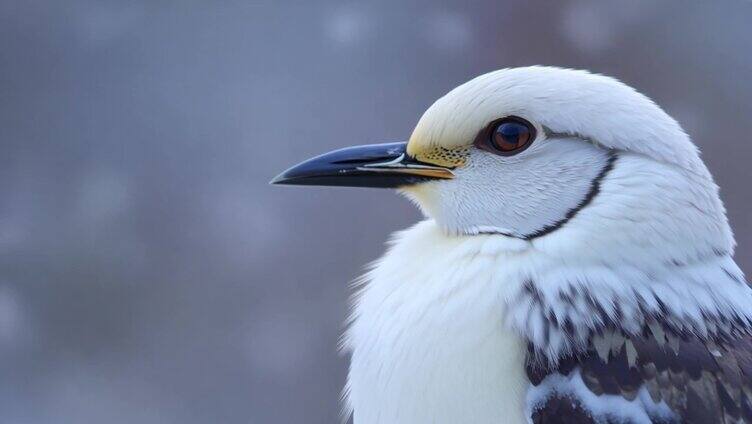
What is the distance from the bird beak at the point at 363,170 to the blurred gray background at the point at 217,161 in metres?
0.51

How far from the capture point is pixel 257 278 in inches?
61.2

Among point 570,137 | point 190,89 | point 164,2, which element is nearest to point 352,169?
point 570,137

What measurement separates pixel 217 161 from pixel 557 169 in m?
0.79

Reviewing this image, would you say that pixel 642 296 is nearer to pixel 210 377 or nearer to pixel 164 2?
pixel 210 377

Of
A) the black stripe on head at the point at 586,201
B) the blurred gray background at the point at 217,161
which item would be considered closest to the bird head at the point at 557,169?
the black stripe on head at the point at 586,201

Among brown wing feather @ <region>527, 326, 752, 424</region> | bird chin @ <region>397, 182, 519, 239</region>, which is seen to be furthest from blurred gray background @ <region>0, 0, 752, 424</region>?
brown wing feather @ <region>527, 326, 752, 424</region>

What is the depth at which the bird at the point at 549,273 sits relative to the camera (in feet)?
2.66

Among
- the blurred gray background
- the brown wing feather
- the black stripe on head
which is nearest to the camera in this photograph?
the brown wing feather

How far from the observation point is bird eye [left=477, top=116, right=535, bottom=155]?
93 centimetres

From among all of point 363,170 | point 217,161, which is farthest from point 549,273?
point 217,161

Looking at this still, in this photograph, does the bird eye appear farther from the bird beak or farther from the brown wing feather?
the brown wing feather

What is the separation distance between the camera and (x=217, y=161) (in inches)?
62.6

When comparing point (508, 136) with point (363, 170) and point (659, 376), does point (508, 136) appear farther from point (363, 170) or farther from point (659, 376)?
point (659, 376)

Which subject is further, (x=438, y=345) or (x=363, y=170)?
(x=363, y=170)
